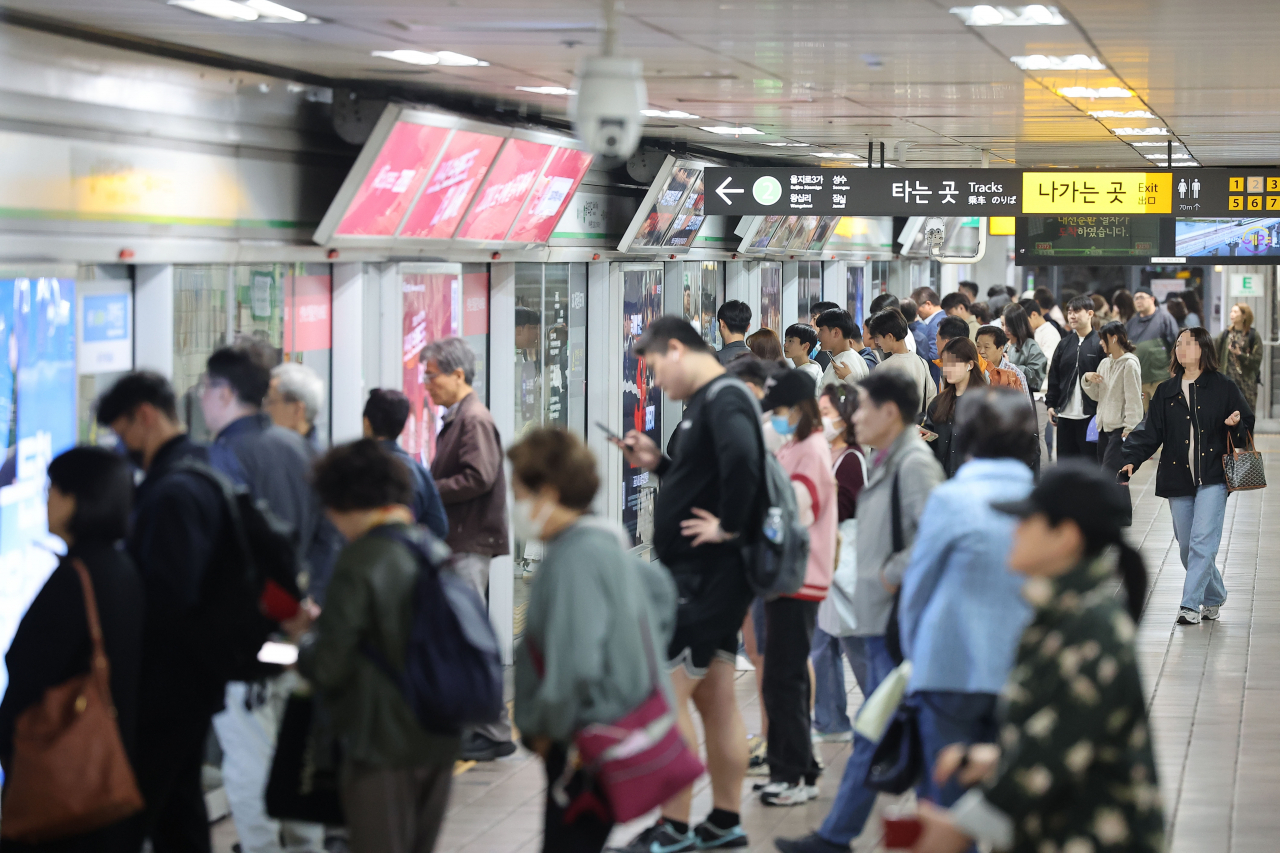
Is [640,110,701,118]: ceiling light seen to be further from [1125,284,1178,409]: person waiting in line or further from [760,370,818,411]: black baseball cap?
[1125,284,1178,409]: person waiting in line

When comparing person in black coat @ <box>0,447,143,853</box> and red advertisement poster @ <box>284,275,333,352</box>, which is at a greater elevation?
red advertisement poster @ <box>284,275,333,352</box>

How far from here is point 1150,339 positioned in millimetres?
15258

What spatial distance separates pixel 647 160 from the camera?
10.2 m

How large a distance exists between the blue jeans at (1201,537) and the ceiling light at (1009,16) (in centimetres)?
429

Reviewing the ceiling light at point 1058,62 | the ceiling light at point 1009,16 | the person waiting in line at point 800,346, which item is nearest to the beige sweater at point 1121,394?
the person waiting in line at point 800,346

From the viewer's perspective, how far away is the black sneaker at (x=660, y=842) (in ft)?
17.0

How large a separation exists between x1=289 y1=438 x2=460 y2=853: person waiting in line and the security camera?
1.10 meters

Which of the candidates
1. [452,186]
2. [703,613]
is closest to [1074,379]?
[452,186]

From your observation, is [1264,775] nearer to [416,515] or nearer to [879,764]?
[879,764]

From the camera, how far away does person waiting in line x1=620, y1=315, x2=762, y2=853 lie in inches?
199

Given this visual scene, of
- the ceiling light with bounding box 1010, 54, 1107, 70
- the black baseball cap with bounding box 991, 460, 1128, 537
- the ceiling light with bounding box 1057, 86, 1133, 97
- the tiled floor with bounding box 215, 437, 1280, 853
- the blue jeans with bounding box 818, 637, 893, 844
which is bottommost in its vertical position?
the tiled floor with bounding box 215, 437, 1280, 853

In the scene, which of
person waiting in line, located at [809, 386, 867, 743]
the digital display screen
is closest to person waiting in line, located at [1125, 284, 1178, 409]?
the digital display screen

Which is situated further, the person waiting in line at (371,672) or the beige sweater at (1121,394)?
the beige sweater at (1121,394)

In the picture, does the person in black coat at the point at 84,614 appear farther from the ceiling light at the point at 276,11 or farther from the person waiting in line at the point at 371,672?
the ceiling light at the point at 276,11
